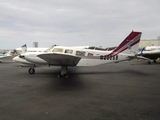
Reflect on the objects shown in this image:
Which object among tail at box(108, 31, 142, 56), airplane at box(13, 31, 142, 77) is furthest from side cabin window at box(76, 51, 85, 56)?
tail at box(108, 31, 142, 56)

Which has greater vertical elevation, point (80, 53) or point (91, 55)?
point (80, 53)

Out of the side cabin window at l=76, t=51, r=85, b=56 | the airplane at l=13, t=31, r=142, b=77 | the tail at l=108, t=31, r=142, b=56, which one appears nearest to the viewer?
the airplane at l=13, t=31, r=142, b=77

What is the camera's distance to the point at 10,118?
3.22 m

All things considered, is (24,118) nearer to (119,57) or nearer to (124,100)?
(124,100)

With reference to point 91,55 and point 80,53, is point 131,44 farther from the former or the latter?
point 80,53

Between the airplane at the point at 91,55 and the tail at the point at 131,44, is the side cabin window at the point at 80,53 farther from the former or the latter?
the tail at the point at 131,44

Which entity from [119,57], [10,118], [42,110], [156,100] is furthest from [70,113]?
[119,57]

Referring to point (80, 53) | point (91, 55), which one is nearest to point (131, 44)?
point (91, 55)

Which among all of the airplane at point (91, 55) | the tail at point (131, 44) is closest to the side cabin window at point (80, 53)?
the airplane at point (91, 55)

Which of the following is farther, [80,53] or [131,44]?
[131,44]

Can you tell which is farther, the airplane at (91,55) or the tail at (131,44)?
the tail at (131,44)

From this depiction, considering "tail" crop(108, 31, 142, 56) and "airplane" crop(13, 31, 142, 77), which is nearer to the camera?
"airplane" crop(13, 31, 142, 77)

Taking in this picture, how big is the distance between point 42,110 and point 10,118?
0.81 meters

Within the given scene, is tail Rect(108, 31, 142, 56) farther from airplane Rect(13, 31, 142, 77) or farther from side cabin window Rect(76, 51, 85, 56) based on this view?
side cabin window Rect(76, 51, 85, 56)
